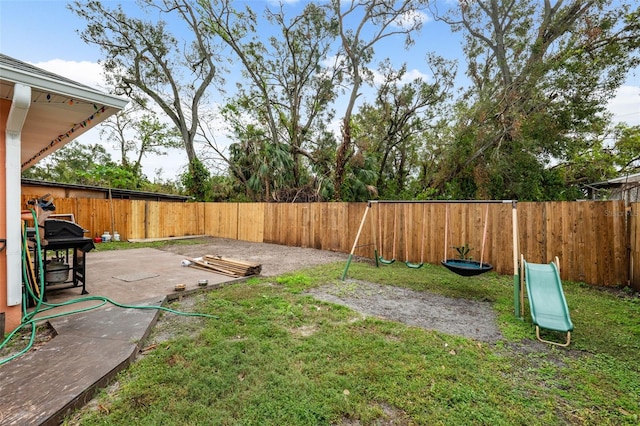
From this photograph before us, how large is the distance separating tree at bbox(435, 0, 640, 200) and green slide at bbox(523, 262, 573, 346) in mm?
5939

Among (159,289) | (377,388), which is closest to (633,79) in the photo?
(377,388)

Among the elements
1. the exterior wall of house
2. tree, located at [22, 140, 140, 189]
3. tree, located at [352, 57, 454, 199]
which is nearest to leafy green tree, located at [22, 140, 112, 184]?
tree, located at [22, 140, 140, 189]

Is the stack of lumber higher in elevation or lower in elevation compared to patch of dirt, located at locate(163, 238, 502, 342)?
higher

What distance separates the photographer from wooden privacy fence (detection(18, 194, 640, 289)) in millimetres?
4762

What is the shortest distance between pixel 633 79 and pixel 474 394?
9.85m

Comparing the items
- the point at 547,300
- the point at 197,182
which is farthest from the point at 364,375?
the point at 197,182

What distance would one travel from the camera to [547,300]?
10.6 feet

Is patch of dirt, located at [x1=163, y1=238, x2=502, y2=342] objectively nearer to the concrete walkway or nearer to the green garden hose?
the green garden hose

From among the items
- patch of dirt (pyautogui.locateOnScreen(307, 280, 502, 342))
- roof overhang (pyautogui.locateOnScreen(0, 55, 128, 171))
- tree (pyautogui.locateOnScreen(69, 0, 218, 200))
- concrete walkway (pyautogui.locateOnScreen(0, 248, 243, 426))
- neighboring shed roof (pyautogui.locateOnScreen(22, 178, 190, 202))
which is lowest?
patch of dirt (pyautogui.locateOnScreen(307, 280, 502, 342))

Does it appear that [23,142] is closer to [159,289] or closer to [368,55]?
[159,289]

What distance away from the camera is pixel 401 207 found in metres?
7.19

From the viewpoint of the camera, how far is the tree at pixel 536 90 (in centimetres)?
732

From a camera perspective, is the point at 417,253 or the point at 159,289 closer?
the point at 159,289

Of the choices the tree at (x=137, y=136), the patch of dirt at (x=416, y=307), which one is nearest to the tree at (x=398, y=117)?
the patch of dirt at (x=416, y=307)
